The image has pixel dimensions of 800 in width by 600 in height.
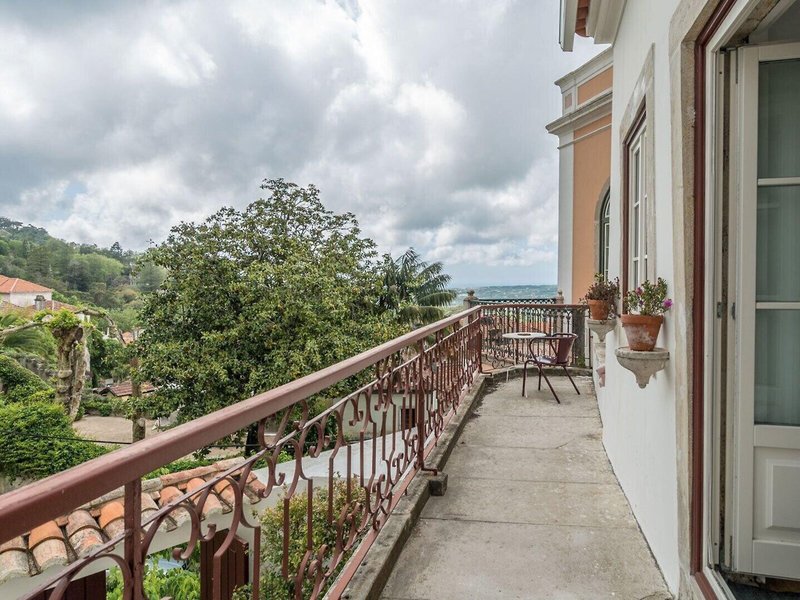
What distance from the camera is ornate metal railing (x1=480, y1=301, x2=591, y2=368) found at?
839 cm

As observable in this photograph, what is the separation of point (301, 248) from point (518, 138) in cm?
831

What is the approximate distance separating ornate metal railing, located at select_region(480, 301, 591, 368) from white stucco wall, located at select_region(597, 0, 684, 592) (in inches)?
177

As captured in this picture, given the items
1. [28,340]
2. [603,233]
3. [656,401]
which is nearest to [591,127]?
[603,233]

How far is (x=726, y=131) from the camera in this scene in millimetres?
1646

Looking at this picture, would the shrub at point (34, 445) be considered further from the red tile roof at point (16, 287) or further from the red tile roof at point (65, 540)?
the red tile roof at point (16, 287)

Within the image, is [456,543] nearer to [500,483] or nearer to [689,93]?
[500,483]

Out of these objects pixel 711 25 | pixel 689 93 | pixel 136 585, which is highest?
pixel 711 25

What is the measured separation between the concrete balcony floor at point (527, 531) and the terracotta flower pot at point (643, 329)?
106cm

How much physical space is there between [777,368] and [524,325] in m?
8.75

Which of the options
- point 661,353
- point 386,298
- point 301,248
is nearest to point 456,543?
point 661,353

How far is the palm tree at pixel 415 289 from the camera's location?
2000 cm

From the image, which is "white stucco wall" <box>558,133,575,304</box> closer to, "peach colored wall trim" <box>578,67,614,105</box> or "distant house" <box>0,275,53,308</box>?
"peach colored wall trim" <box>578,67,614,105</box>

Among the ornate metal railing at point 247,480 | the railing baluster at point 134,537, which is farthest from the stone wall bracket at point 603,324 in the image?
the railing baluster at point 134,537

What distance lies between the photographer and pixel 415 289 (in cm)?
2145
